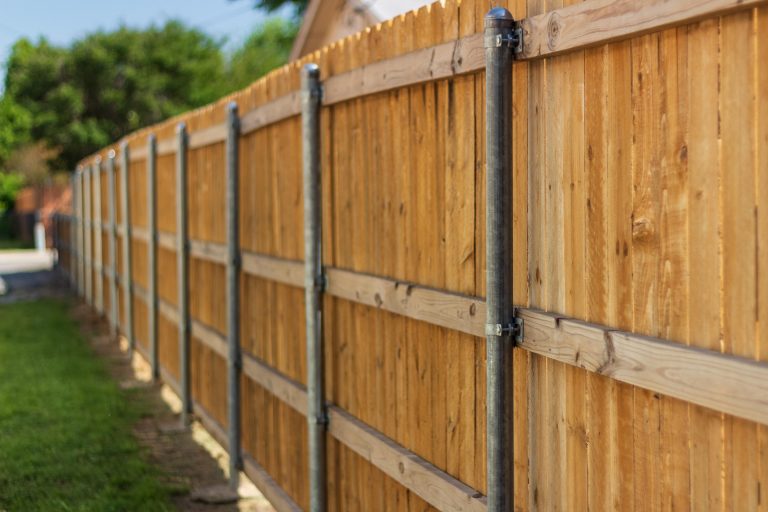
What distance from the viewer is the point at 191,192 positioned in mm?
7875

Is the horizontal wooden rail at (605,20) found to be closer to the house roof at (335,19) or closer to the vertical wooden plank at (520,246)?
the vertical wooden plank at (520,246)

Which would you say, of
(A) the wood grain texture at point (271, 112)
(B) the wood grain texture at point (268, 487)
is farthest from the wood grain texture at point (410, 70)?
(B) the wood grain texture at point (268, 487)

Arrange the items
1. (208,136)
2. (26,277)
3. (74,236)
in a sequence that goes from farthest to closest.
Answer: (26,277) → (74,236) → (208,136)

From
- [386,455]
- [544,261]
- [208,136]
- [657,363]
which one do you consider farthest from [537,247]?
[208,136]

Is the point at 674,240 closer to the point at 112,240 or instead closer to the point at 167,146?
the point at 167,146

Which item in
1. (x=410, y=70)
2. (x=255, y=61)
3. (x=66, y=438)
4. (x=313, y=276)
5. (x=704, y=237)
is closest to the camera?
(x=704, y=237)

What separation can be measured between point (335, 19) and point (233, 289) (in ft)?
34.3

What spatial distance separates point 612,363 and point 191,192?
5676mm

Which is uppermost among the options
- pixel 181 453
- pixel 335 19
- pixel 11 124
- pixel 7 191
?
pixel 11 124

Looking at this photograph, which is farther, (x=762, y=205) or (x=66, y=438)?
(x=66, y=438)

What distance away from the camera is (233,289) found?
629 centimetres

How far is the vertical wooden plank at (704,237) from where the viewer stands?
2.26m

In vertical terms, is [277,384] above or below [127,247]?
below

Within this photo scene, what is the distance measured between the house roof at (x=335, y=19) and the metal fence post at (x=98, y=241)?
3726 millimetres
